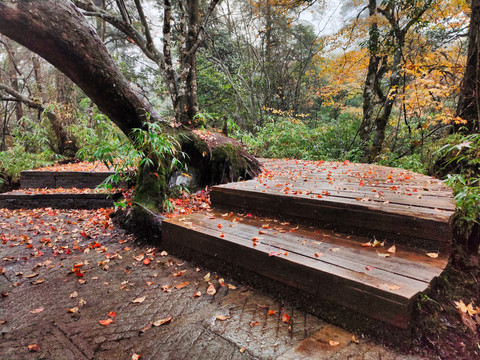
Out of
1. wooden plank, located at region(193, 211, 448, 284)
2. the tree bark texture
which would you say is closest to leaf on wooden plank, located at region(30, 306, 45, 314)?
wooden plank, located at region(193, 211, 448, 284)

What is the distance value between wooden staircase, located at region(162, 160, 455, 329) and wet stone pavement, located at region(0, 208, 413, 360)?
0.20m

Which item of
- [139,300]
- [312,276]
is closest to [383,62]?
[312,276]

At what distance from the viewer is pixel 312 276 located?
4.92 feet

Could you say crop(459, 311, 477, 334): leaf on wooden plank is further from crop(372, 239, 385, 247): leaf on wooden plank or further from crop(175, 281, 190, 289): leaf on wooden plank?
crop(175, 281, 190, 289): leaf on wooden plank

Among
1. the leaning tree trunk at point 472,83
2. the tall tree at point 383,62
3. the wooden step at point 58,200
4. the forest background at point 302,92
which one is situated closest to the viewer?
the leaning tree trunk at point 472,83

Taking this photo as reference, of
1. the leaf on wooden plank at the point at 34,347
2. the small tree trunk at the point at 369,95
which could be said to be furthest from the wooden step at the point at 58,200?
the small tree trunk at the point at 369,95

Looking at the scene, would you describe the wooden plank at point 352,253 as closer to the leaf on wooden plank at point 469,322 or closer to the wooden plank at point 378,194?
the leaf on wooden plank at point 469,322

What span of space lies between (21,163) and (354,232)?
25.5ft

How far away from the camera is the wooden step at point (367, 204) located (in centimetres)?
169

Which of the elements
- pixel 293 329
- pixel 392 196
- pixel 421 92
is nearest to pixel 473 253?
pixel 392 196

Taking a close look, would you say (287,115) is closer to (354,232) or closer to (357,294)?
(354,232)

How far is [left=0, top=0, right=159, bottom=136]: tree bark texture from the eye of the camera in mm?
2188

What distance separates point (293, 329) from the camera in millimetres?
1401

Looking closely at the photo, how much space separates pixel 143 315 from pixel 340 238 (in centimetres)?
147
